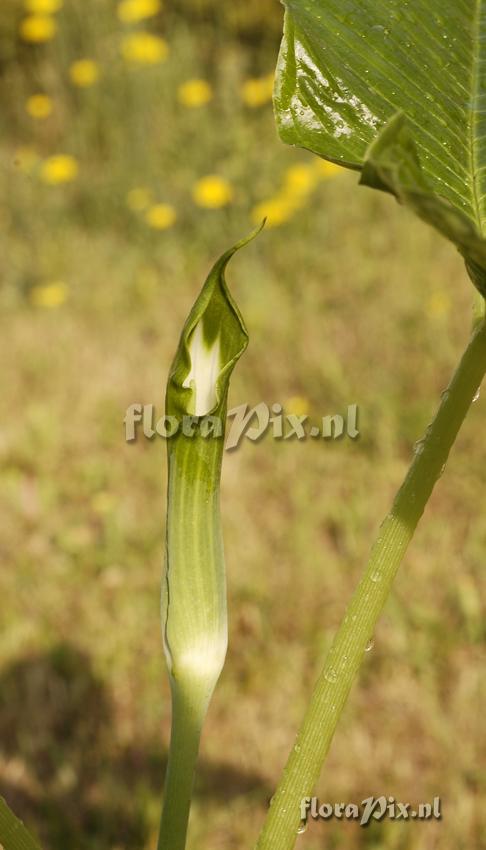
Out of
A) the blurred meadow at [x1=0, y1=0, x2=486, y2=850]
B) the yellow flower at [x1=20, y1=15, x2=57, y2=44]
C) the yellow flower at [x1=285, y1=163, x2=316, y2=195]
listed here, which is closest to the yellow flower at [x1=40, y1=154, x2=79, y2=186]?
the blurred meadow at [x1=0, y1=0, x2=486, y2=850]

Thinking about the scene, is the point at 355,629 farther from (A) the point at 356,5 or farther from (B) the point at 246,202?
(B) the point at 246,202

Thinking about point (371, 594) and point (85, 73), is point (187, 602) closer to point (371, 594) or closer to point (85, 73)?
point (371, 594)

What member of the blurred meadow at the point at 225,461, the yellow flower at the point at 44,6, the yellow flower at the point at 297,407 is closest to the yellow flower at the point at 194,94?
the blurred meadow at the point at 225,461

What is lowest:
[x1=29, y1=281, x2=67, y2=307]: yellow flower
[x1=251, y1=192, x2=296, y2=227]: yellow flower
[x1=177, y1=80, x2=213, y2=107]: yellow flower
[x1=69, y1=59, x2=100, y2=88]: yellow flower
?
[x1=29, y1=281, x2=67, y2=307]: yellow flower

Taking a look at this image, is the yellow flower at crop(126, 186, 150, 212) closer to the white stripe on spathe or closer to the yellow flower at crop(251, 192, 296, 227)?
the yellow flower at crop(251, 192, 296, 227)

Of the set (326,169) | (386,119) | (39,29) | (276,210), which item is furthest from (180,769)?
(39,29)

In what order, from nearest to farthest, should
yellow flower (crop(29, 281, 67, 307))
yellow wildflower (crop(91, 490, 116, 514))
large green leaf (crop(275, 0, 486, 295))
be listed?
large green leaf (crop(275, 0, 486, 295)), yellow wildflower (crop(91, 490, 116, 514)), yellow flower (crop(29, 281, 67, 307))
